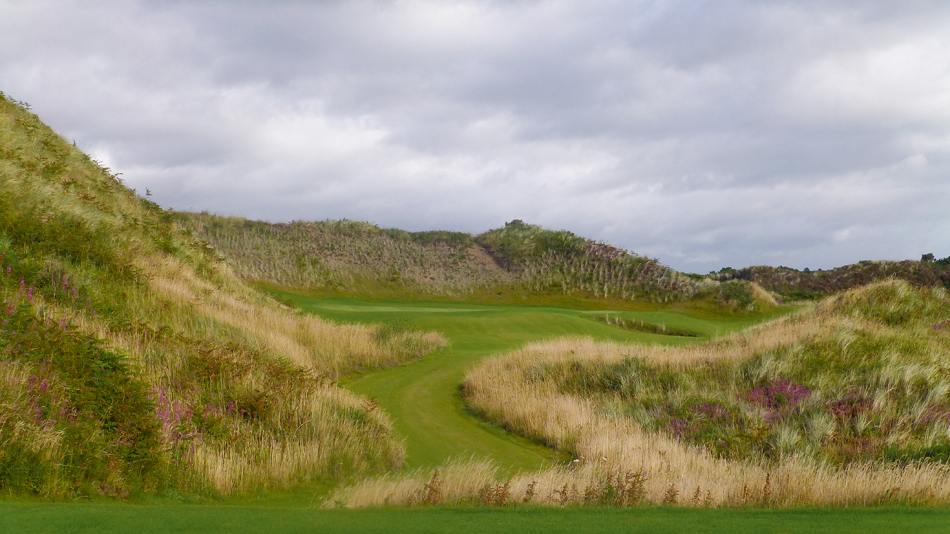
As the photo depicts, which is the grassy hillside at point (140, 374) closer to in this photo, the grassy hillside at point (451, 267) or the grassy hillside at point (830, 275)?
the grassy hillside at point (451, 267)

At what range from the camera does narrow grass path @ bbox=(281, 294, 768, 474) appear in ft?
35.6

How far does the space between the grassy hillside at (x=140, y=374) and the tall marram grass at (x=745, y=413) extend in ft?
5.62

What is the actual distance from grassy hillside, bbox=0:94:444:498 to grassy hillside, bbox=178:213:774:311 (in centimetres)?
2334

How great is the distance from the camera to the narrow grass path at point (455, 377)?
10.9 meters

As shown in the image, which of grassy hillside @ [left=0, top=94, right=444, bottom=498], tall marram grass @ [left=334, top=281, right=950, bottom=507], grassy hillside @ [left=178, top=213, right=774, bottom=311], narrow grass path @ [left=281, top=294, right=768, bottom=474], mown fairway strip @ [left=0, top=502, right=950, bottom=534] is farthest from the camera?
grassy hillside @ [left=178, top=213, right=774, bottom=311]

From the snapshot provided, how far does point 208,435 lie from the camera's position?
8.59 meters

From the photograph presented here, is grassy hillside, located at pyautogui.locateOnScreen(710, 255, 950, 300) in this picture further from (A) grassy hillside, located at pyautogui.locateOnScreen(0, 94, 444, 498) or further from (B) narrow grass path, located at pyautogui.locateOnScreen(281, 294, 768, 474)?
(A) grassy hillside, located at pyautogui.locateOnScreen(0, 94, 444, 498)

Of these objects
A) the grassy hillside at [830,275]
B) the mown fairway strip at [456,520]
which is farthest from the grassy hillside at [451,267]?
the mown fairway strip at [456,520]

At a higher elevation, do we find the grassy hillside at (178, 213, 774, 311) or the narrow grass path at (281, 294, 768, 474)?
the grassy hillside at (178, 213, 774, 311)

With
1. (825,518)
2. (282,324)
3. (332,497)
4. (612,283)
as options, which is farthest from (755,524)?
(612,283)

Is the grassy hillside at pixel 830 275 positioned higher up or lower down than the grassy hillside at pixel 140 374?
higher up

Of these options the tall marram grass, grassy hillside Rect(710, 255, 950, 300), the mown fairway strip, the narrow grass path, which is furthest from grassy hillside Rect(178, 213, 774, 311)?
the mown fairway strip

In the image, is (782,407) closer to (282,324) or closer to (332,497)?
(332,497)

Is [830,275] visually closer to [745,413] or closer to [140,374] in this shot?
[745,413]
